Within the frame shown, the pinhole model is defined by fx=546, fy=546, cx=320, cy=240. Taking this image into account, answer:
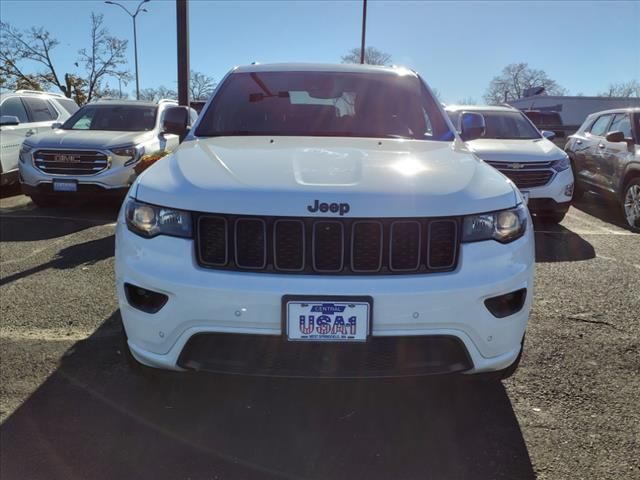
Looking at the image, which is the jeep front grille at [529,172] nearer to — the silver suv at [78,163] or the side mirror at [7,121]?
the silver suv at [78,163]

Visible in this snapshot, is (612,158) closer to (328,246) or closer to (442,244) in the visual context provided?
(442,244)

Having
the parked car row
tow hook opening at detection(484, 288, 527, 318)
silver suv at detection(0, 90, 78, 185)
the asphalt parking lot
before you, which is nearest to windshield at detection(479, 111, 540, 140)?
the asphalt parking lot

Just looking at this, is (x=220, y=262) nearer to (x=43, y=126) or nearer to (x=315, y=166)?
(x=315, y=166)

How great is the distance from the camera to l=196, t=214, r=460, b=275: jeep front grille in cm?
228

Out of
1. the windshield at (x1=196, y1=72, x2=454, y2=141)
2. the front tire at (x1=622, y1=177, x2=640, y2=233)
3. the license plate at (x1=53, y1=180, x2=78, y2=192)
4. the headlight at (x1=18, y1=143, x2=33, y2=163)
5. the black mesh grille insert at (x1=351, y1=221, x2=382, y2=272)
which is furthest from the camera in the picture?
the headlight at (x1=18, y1=143, x2=33, y2=163)

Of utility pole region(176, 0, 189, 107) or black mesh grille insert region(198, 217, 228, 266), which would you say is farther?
utility pole region(176, 0, 189, 107)

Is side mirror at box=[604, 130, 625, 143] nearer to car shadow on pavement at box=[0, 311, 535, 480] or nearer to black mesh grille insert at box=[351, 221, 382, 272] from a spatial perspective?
car shadow on pavement at box=[0, 311, 535, 480]

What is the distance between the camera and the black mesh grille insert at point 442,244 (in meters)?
2.31

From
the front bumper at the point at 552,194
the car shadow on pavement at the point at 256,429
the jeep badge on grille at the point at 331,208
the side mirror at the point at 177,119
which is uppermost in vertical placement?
the side mirror at the point at 177,119

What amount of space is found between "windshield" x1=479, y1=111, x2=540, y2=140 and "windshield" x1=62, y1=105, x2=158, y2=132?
18.0 feet

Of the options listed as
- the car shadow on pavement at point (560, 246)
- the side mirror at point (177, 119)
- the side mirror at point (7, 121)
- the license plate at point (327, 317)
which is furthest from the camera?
the side mirror at point (7, 121)

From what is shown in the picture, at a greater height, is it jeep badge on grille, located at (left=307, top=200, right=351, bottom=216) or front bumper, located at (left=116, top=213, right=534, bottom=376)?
jeep badge on grille, located at (left=307, top=200, right=351, bottom=216)

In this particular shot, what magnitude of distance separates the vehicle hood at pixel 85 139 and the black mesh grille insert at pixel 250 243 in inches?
240

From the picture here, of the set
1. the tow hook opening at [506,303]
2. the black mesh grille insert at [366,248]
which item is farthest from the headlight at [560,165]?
the black mesh grille insert at [366,248]
